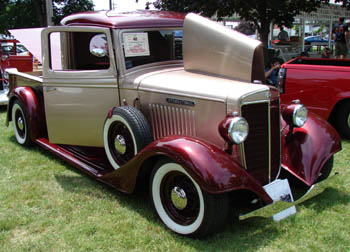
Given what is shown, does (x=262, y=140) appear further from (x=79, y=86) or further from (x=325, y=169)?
(x=79, y=86)

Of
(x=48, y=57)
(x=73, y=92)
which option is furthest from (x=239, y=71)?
(x=48, y=57)

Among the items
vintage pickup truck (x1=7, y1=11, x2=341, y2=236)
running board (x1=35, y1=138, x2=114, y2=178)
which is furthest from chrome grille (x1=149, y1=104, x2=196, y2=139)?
running board (x1=35, y1=138, x2=114, y2=178)

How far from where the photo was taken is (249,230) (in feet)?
9.92

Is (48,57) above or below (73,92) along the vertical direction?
above

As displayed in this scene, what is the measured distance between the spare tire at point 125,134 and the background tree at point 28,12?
2446 cm

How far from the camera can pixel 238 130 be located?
2.75 meters

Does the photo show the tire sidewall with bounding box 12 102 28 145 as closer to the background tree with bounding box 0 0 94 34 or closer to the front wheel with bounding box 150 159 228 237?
the front wheel with bounding box 150 159 228 237

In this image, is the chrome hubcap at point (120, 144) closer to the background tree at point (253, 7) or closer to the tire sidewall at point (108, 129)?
the tire sidewall at point (108, 129)

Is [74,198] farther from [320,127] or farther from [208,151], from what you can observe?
[320,127]

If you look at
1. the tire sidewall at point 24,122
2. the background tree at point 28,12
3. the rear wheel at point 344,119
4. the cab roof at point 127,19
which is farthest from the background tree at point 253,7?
the background tree at point 28,12

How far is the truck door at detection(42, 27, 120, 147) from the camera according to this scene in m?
3.86

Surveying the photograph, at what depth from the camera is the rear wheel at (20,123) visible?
503cm

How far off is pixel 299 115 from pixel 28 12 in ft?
92.0

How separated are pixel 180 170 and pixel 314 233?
125 cm
